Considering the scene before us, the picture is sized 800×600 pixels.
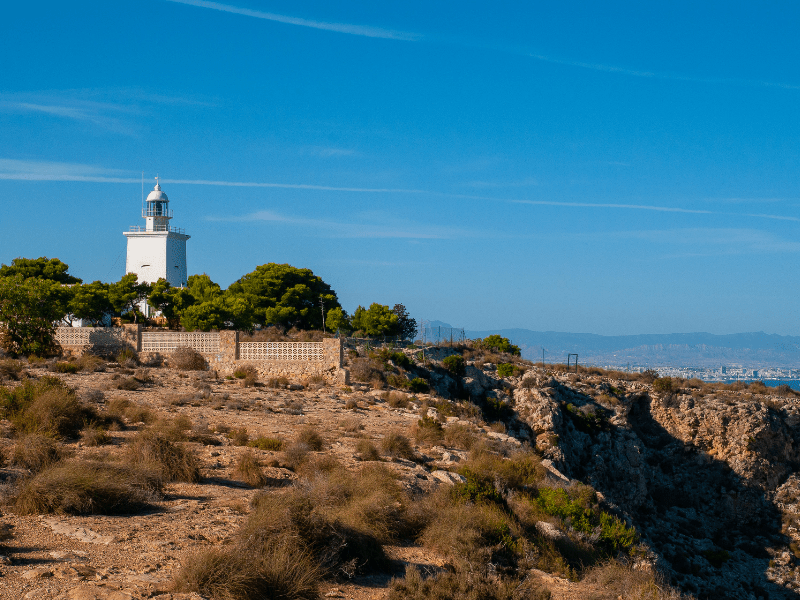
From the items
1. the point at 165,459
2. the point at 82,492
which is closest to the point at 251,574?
the point at 82,492

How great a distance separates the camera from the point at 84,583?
248 inches

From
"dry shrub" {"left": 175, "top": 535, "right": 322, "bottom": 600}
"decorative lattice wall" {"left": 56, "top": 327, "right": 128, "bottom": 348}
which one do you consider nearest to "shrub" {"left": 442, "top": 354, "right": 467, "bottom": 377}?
"decorative lattice wall" {"left": 56, "top": 327, "right": 128, "bottom": 348}

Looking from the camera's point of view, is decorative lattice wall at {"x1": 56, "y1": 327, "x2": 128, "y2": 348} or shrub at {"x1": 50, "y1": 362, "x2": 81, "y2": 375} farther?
decorative lattice wall at {"x1": 56, "y1": 327, "x2": 128, "y2": 348}

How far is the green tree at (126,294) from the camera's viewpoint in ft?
139

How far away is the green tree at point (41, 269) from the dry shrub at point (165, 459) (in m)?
38.0

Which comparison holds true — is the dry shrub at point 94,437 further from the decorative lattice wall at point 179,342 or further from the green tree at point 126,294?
the green tree at point 126,294

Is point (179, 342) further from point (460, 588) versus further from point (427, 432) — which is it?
point (460, 588)

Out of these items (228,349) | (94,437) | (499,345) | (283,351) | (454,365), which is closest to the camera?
(94,437)

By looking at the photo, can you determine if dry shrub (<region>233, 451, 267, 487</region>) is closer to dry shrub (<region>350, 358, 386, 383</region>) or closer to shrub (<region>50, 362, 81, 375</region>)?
dry shrub (<region>350, 358, 386, 383</region>)

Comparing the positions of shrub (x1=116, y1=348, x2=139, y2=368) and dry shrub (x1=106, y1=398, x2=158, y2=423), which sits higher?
Answer: shrub (x1=116, y1=348, x2=139, y2=368)

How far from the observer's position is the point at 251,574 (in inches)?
250

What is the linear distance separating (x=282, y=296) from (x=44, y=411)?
33.9 metres

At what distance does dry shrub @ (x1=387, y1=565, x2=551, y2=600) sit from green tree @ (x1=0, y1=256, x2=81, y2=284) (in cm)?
4376

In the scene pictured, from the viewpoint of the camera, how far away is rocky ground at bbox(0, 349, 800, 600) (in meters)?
7.31
